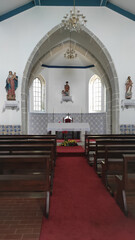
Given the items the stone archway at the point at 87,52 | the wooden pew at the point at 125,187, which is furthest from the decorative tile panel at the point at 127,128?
the wooden pew at the point at 125,187

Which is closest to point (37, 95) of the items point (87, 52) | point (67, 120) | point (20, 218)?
point (67, 120)

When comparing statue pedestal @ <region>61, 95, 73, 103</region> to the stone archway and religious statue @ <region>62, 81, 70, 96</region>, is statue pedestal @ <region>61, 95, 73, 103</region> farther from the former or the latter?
the stone archway

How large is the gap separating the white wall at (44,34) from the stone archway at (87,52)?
22cm

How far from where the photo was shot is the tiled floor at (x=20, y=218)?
2405mm

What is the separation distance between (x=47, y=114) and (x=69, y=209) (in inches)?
534

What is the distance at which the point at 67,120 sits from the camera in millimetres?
15625

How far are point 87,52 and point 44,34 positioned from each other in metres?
3.04

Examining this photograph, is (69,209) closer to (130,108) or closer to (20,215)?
(20,215)

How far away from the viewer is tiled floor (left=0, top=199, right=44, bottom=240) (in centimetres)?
241

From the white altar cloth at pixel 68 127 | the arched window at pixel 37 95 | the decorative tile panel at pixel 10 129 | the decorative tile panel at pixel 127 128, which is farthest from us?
the arched window at pixel 37 95

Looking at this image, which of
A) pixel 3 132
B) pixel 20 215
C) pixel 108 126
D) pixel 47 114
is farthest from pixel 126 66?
pixel 20 215

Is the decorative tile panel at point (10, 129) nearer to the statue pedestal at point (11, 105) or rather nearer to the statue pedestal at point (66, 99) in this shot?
the statue pedestal at point (11, 105)

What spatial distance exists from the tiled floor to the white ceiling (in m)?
9.25

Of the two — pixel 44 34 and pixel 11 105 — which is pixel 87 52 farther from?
pixel 11 105
